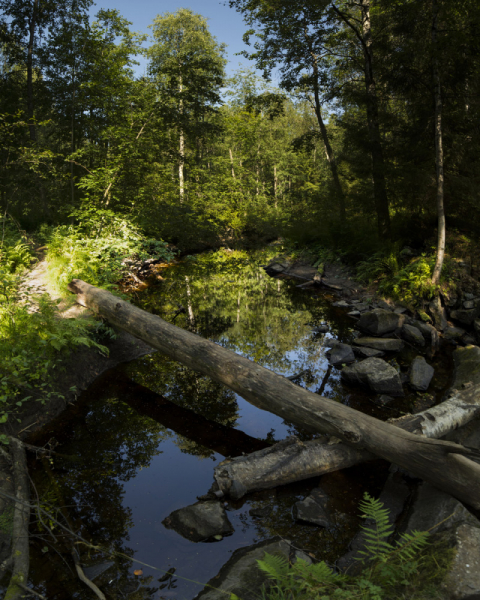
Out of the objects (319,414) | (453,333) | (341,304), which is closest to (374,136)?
(341,304)

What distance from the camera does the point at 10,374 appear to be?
4469mm

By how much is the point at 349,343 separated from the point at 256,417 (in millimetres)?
3582

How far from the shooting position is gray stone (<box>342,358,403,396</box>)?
579 centimetres

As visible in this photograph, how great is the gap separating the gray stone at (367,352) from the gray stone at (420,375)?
932 millimetres

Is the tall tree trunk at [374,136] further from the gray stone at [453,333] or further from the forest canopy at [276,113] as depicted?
the gray stone at [453,333]

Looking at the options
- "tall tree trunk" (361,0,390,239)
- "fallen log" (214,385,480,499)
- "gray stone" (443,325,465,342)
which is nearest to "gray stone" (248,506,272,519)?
"fallen log" (214,385,480,499)

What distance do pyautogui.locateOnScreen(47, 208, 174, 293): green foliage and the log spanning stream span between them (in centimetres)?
259

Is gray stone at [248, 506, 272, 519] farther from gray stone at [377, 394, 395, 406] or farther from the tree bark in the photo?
gray stone at [377, 394, 395, 406]

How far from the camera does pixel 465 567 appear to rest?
7.37 ft

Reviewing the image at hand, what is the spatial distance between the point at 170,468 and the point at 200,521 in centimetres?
103

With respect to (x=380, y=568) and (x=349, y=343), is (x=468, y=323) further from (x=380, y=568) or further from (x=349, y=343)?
(x=380, y=568)

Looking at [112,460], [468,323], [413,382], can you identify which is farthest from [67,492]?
[468,323]

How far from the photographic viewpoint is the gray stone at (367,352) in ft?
24.0

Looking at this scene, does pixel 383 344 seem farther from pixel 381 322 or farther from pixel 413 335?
pixel 413 335
